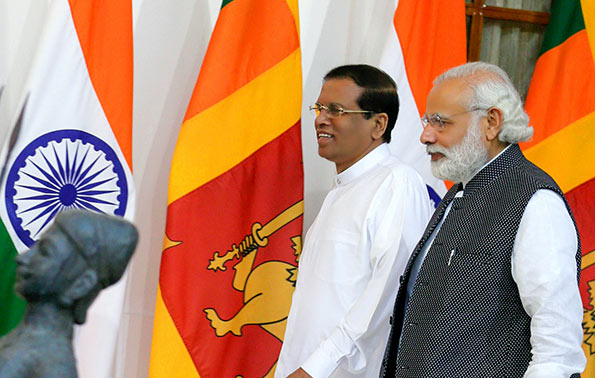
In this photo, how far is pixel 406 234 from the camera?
86.7 inches

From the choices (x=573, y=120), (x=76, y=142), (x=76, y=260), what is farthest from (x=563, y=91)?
(x=76, y=260)

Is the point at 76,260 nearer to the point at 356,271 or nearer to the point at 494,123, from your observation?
the point at 494,123

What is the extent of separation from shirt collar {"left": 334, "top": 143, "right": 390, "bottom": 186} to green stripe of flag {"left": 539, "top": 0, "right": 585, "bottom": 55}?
3.44 feet

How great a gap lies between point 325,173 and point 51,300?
2326 millimetres

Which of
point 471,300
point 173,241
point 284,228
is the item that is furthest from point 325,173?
point 471,300

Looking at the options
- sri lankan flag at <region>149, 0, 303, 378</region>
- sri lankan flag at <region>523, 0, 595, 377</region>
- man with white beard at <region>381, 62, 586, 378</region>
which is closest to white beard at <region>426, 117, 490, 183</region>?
man with white beard at <region>381, 62, 586, 378</region>

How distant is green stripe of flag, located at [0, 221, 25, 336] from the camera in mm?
2703

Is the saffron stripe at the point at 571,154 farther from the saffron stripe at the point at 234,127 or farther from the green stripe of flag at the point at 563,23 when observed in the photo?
the saffron stripe at the point at 234,127

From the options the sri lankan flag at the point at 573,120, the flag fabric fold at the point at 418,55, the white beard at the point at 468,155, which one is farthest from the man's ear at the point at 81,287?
the sri lankan flag at the point at 573,120

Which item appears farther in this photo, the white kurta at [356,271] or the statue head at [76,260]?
the white kurta at [356,271]

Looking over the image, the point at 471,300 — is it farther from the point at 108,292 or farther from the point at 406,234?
the point at 108,292

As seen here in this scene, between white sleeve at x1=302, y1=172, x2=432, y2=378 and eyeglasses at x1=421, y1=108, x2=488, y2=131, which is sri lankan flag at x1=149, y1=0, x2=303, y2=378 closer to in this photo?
white sleeve at x1=302, y1=172, x2=432, y2=378

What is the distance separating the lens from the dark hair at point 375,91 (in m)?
2.46

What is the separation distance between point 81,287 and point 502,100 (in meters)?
1.26
